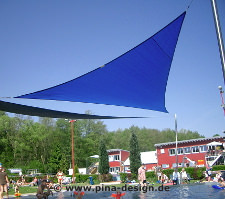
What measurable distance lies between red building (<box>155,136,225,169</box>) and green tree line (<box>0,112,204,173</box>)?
30.2 feet

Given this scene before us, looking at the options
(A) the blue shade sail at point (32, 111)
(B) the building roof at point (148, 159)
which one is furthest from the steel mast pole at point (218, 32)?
(B) the building roof at point (148, 159)

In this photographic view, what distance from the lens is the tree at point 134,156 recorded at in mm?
33844

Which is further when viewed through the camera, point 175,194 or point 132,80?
point 175,194

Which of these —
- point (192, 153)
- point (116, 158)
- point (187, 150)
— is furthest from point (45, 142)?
point (192, 153)

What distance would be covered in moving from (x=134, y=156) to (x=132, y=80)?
2732 centimetres

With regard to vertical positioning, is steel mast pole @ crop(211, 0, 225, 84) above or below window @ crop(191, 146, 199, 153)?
above

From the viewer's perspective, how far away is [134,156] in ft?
113

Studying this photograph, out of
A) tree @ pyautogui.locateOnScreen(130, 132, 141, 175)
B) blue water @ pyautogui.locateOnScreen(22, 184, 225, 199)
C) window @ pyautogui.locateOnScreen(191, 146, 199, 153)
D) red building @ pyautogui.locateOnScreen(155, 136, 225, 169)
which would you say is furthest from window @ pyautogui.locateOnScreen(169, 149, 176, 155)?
blue water @ pyautogui.locateOnScreen(22, 184, 225, 199)

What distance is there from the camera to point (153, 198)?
9.20 meters

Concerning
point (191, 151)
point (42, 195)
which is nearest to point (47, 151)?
point (191, 151)

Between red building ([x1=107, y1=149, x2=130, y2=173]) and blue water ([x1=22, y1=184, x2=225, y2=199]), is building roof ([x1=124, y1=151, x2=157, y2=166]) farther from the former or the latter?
blue water ([x1=22, y1=184, x2=225, y2=199])

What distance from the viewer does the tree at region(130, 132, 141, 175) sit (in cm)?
3384

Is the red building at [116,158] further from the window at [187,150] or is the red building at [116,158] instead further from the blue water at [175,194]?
the blue water at [175,194]

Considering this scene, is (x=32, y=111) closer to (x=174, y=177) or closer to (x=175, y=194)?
(x=175, y=194)
